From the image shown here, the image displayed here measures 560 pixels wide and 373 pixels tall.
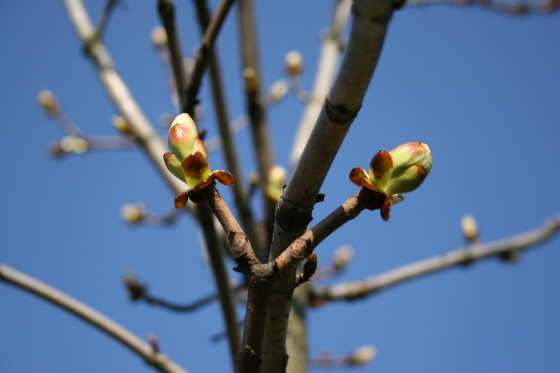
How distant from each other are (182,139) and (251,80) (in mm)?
1892

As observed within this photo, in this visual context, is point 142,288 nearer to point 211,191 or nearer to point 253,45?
point 253,45

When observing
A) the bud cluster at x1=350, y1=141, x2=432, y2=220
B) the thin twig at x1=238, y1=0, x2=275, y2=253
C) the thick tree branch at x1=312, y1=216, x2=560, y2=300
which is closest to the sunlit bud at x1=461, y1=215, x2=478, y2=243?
the thick tree branch at x1=312, y1=216, x2=560, y2=300

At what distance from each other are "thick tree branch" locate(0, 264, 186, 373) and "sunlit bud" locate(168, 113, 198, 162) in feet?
4.50

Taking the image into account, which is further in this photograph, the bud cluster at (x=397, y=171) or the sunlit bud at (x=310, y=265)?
the sunlit bud at (x=310, y=265)

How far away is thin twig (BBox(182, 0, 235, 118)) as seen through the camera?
135cm

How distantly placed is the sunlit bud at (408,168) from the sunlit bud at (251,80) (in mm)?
1932

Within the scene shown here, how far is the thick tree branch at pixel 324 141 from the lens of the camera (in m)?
0.55

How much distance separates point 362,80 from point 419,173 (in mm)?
Answer: 180

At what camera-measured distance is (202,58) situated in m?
1.39

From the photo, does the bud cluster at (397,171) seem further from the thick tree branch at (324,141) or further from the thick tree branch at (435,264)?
the thick tree branch at (435,264)

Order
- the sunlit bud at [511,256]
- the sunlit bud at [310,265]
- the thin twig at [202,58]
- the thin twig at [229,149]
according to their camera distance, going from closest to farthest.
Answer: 1. the sunlit bud at [310,265]
2. the thin twig at [202,58]
3. the thin twig at [229,149]
4. the sunlit bud at [511,256]

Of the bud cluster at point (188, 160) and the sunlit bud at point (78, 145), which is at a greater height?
the sunlit bud at point (78, 145)

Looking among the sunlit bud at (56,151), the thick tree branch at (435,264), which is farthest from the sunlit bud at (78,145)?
the thick tree branch at (435,264)

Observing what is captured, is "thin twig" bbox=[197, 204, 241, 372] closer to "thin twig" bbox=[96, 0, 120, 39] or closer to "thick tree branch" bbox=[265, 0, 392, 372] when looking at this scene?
"thick tree branch" bbox=[265, 0, 392, 372]
